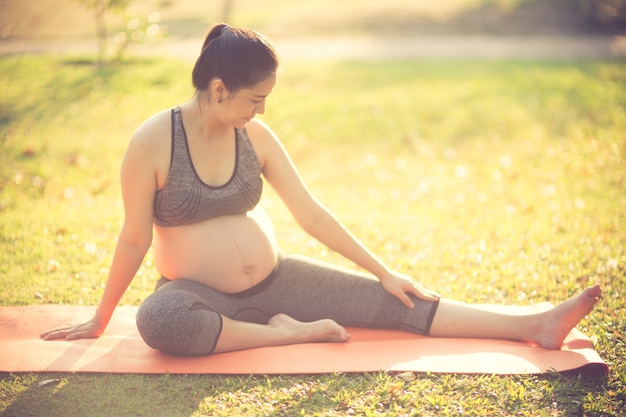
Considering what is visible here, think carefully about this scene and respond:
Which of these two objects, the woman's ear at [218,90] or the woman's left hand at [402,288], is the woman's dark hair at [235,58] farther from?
the woman's left hand at [402,288]

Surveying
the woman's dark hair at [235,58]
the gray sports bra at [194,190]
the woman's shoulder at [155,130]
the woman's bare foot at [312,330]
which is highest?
the woman's dark hair at [235,58]

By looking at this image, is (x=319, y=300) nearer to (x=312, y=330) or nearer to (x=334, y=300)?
(x=334, y=300)

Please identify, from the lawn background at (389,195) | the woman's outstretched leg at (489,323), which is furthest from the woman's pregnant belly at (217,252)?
the woman's outstretched leg at (489,323)

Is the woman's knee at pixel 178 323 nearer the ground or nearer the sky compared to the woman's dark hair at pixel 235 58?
nearer the ground

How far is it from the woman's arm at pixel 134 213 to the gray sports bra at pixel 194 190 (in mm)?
93

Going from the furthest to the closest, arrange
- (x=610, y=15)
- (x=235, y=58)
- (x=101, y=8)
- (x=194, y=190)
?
(x=610, y=15) < (x=101, y=8) < (x=194, y=190) < (x=235, y=58)

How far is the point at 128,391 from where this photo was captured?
2.86 m

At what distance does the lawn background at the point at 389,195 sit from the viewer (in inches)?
113

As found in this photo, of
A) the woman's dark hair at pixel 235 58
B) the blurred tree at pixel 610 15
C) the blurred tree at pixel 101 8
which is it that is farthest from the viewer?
the blurred tree at pixel 610 15

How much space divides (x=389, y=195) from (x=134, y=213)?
3.62m

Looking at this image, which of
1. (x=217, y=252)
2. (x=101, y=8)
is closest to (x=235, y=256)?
(x=217, y=252)

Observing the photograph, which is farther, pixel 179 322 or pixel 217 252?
pixel 217 252

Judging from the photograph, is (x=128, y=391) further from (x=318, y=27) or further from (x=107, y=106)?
(x=318, y=27)

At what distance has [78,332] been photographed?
3.26 metres
